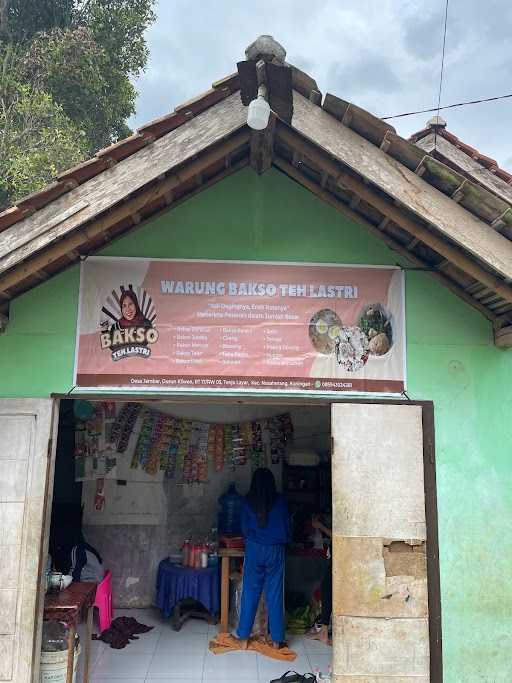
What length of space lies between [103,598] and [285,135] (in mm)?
5285

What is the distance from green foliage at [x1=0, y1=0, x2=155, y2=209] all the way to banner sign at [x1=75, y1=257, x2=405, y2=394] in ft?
27.8

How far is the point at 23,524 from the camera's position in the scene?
4020 millimetres

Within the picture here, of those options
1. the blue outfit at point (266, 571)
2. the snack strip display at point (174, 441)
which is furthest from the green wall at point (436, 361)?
the snack strip display at point (174, 441)

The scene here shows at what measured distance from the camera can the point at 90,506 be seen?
26.1ft

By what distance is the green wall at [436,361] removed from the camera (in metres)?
4.09

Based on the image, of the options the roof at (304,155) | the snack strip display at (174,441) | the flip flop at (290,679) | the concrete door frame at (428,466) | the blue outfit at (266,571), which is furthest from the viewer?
the snack strip display at (174,441)

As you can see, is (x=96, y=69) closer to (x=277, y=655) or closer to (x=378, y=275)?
(x=378, y=275)

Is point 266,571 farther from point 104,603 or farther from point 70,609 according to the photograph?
point 70,609

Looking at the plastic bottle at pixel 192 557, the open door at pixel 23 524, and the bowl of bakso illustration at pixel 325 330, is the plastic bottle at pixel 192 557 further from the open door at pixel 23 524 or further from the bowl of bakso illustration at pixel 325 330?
the bowl of bakso illustration at pixel 325 330

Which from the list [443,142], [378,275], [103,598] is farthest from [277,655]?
[443,142]

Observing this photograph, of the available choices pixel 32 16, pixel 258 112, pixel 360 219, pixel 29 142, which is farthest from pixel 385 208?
pixel 32 16

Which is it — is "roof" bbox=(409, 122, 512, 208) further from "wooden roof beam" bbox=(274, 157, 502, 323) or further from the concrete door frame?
the concrete door frame

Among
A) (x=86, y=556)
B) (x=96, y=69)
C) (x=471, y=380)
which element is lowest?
(x=86, y=556)

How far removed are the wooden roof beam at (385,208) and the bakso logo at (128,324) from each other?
1.65m
